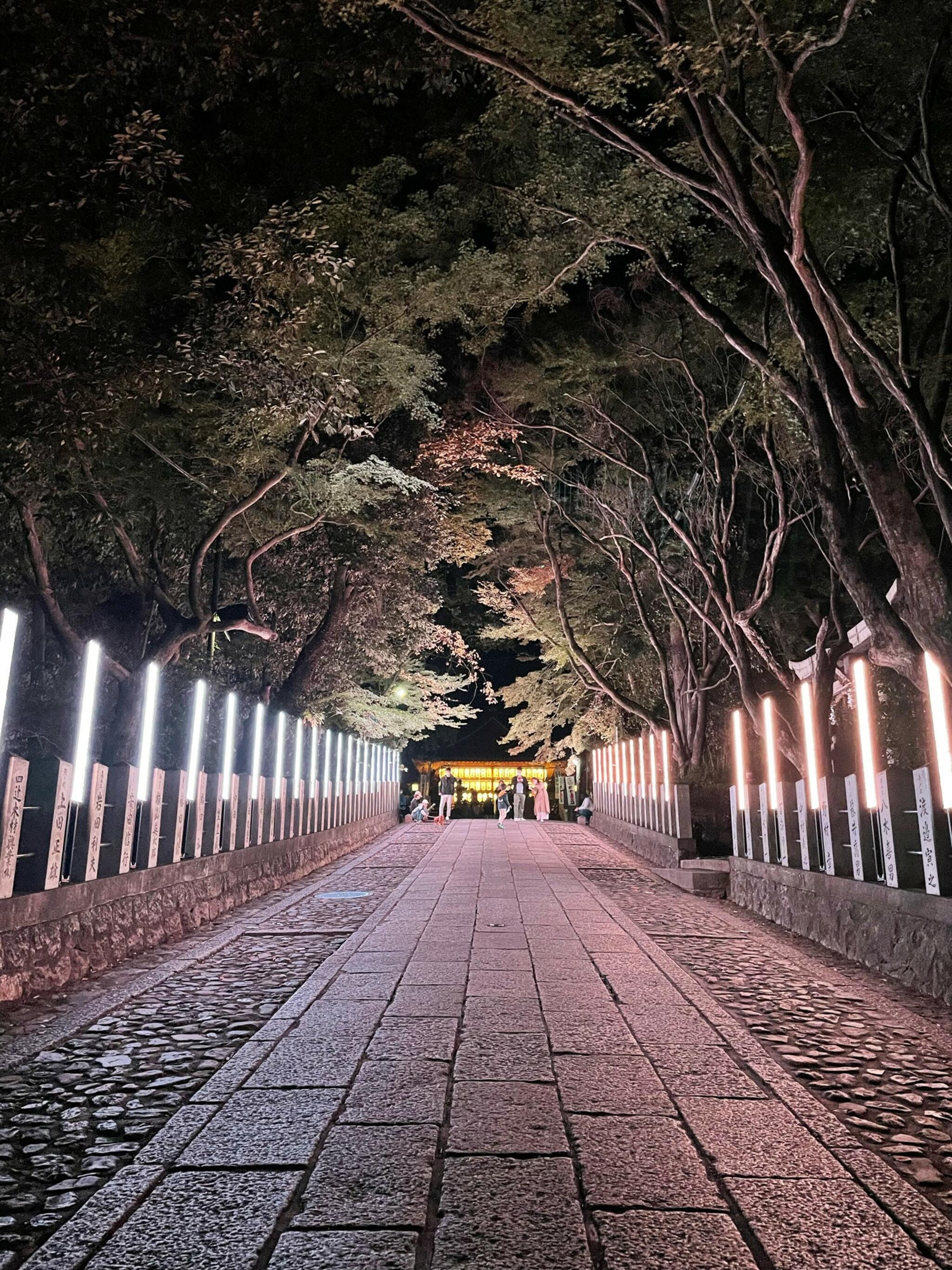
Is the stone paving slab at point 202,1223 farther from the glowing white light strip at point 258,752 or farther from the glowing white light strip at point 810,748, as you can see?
the glowing white light strip at point 258,752

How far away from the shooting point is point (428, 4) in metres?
7.33

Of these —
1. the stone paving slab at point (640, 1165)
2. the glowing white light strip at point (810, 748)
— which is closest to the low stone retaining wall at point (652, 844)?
the glowing white light strip at point (810, 748)

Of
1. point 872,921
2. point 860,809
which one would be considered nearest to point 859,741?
point 860,809

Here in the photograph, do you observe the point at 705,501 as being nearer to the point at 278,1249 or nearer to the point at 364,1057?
the point at 364,1057

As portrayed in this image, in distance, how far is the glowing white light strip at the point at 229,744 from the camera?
11.2 meters

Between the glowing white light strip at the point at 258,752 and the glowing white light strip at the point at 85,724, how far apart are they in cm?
528

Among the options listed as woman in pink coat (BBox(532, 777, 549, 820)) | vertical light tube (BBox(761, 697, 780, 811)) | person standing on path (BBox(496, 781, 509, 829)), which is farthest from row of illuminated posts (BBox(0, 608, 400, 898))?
woman in pink coat (BBox(532, 777, 549, 820))

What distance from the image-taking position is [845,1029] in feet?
17.3

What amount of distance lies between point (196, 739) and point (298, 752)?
5992 millimetres

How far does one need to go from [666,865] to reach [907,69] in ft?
40.3

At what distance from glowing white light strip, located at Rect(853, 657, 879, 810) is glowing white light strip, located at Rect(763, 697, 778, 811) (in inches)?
107

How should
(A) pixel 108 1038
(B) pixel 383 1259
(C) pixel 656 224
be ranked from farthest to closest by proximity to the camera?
(C) pixel 656 224 < (A) pixel 108 1038 < (B) pixel 383 1259

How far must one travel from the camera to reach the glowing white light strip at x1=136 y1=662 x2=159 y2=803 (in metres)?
8.26

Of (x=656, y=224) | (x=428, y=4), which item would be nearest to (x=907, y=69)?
(x=656, y=224)
